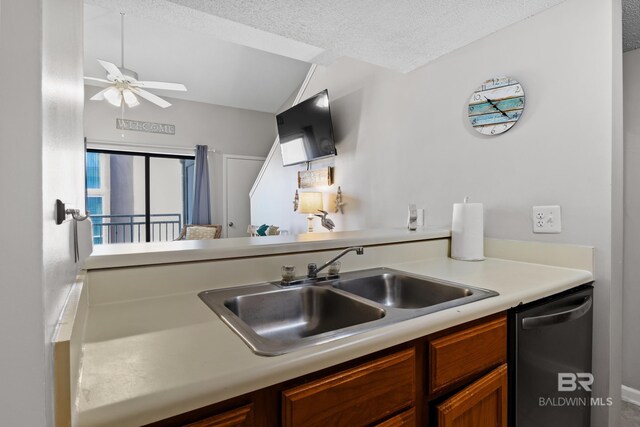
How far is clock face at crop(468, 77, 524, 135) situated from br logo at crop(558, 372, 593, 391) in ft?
3.79

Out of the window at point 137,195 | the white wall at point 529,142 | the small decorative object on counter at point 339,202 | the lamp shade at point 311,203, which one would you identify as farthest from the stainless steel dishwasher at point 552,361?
the window at point 137,195

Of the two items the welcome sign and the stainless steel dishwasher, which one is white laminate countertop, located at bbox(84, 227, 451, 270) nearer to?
the stainless steel dishwasher

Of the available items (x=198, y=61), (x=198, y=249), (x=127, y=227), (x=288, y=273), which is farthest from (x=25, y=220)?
(x=127, y=227)

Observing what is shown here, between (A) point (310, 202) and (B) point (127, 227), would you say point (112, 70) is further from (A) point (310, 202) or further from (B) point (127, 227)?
(B) point (127, 227)

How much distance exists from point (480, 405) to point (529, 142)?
1.27 meters

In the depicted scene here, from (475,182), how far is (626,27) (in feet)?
3.69

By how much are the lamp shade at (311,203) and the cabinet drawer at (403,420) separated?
2392mm

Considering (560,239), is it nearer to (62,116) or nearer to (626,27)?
(626,27)

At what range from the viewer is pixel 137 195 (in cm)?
484

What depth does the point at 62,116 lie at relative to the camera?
515mm

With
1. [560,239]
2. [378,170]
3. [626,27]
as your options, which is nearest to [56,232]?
[560,239]

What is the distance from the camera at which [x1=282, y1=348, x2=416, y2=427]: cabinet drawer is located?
0.64m

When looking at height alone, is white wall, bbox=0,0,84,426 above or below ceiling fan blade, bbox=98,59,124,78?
below

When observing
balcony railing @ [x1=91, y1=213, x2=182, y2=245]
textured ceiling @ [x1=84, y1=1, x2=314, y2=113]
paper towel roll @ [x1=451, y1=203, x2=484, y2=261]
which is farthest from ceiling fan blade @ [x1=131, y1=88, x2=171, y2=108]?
paper towel roll @ [x1=451, y1=203, x2=484, y2=261]
